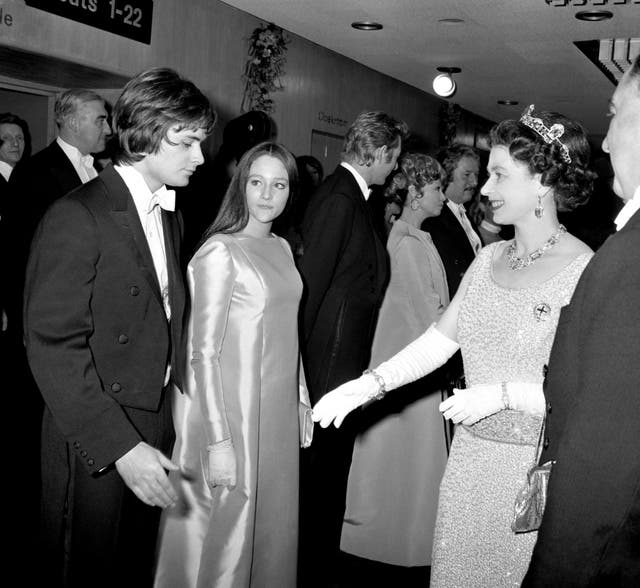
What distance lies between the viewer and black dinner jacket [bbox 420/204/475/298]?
4.26m

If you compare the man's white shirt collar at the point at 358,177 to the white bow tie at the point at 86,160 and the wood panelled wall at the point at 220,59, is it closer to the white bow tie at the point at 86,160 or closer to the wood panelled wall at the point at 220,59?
the white bow tie at the point at 86,160

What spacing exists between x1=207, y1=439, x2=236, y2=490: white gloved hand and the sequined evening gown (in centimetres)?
67

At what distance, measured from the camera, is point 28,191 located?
13.4ft

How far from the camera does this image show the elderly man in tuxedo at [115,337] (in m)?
1.82

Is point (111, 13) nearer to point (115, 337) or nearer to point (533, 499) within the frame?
point (115, 337)

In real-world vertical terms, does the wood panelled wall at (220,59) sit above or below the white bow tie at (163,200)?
above

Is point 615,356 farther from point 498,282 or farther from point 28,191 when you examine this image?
point 28,191

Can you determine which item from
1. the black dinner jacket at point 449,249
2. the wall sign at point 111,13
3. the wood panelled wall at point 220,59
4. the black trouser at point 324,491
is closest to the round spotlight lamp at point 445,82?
the wood panelled wall at point 220,59

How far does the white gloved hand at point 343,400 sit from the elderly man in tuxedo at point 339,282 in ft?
4.50

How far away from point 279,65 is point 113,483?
5.44 m

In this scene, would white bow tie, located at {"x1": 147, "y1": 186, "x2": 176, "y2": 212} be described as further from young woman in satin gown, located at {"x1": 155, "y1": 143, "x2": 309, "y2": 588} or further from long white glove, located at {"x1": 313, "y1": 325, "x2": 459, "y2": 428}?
long white glove, located at {"x1": 313, "y1": 325, "x2": 459, "y2": 428}

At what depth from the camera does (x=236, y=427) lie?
2.58 meters

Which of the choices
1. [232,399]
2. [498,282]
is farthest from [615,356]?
[232,399]

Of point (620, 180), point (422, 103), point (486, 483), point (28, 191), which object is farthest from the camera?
point (422, 103)
